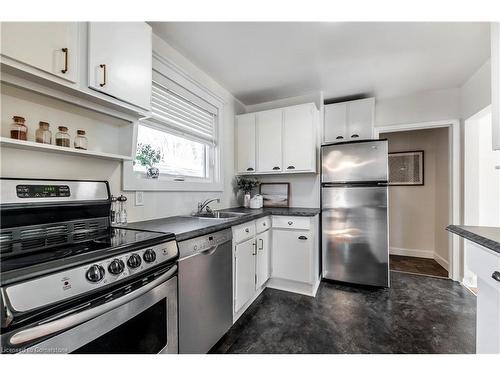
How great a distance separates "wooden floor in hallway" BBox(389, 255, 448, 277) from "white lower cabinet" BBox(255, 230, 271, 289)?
6.76ft

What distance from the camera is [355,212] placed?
263 cm

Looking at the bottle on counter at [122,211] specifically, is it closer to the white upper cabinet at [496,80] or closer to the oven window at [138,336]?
the oven window at [138,336]

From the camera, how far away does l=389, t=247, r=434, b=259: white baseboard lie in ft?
12.3

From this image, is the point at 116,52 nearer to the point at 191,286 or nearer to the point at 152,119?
the point at 152,119

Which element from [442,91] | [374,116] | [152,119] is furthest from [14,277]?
[442,91]

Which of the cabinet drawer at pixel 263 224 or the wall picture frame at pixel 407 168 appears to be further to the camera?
the wall picture frame at pixel 407 168

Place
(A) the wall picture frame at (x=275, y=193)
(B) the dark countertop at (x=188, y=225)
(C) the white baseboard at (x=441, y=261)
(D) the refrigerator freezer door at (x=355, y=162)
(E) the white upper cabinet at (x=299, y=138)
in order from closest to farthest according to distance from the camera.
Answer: (B) the dark countertop at (x=188, y=225)
(D) the refrigerator freezer door at (x=355, y=162)
(E) the white upper cabinet at (x=299, y=138)
(A) the wall picture frame at (x=275, y=193)
(C) the white baseboard at (x=441, y=261)

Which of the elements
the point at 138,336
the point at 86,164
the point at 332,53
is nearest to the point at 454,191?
the point at 332,53

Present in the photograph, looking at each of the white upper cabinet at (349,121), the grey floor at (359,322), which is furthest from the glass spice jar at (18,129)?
the white upper cabinet at (349,121)

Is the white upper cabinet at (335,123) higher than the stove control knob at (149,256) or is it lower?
higher

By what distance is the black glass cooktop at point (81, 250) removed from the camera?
754mm

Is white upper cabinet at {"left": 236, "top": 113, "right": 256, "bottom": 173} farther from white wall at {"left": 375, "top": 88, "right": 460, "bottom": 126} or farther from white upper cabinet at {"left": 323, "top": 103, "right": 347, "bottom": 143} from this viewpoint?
white wall at {"left": 375, "top": 88, "right": 460, "bottom": 126}

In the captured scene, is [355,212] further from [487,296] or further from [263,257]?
[487,296]

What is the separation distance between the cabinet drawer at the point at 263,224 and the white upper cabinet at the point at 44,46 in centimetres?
176
